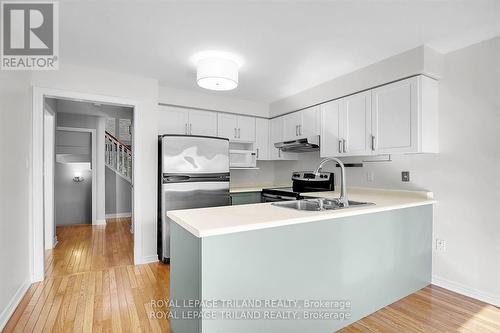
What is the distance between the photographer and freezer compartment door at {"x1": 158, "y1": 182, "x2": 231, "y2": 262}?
3.06 meters

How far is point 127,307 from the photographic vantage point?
6.94 ft

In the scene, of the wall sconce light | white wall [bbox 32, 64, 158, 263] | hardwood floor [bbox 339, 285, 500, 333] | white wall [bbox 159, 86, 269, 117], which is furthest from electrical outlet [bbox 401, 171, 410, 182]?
the wall sconce light

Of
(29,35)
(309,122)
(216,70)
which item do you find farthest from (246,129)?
(29,35)

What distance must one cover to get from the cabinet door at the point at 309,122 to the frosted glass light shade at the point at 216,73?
141 cm

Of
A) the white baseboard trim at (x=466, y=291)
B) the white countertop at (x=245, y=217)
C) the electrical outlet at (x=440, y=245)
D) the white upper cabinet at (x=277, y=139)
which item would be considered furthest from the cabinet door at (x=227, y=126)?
the white baseboard trim at (x=466, y=291)

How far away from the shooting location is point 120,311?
6.73ft

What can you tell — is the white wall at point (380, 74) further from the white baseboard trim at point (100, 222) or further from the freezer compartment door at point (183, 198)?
the white baseboard trim at point (100, 222)

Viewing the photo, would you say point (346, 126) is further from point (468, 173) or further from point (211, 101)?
point (211, 101)

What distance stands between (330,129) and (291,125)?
2.59 ft

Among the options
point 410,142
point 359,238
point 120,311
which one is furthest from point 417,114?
point 120,311

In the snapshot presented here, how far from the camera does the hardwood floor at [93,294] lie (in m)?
1.89

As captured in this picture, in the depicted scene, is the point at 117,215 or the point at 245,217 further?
the point at 117,215

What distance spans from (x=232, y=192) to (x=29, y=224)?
2.24 m

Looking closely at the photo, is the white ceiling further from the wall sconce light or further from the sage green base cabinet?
the wall sconce light
